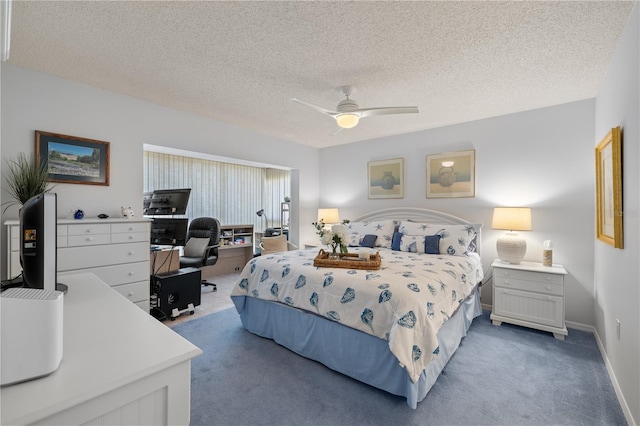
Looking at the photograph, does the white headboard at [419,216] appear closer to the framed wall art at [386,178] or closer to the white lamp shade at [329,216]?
the framed wall art at [386,178]

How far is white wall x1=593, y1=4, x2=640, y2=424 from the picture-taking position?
1.68 metres

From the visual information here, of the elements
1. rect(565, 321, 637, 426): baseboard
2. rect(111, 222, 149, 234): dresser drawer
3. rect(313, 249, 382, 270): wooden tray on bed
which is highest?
rect(111, 222, 149, 234): dresser drawer

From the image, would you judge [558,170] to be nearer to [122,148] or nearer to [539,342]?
[539,342]

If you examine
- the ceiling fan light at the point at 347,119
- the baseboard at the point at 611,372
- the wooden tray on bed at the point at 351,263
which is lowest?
the baseboard at the point at 611,372

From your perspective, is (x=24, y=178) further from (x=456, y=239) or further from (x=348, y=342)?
(x=456, y=239)

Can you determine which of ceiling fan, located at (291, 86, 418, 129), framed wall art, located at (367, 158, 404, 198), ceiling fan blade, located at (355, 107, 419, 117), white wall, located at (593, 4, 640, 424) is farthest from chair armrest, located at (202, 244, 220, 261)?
white wall, located at (593, 4, 640, 424)

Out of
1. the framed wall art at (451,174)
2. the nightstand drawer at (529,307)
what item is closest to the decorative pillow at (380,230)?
the framed wall art at (451,174)

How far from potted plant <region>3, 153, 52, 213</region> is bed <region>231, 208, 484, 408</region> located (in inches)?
74.8

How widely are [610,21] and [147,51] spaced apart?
128 inches

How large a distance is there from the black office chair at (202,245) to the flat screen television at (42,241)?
3206mm

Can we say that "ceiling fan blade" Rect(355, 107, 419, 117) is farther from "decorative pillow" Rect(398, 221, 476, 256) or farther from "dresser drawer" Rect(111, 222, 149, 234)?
"dresser drawer" Rect(111, 222, 149, 234)

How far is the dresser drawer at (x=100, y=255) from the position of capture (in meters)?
2.49

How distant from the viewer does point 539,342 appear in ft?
9.08

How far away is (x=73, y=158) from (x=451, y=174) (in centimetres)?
444
